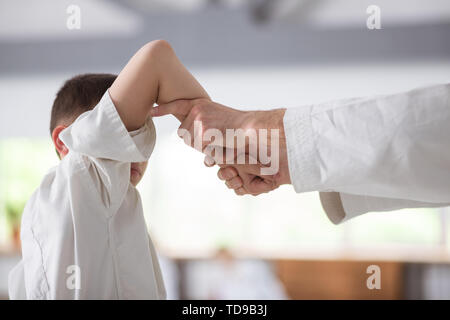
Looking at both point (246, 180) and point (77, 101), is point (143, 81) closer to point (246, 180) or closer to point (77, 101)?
point (77, 101)

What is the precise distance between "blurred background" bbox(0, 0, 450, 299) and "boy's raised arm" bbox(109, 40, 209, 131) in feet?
0.35

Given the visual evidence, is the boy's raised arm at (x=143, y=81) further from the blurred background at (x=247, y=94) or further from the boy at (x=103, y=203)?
the blurred background at (x=247, y=94)

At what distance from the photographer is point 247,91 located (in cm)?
108

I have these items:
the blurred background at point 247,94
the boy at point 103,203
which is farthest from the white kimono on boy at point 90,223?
the blurred background at point 247,94

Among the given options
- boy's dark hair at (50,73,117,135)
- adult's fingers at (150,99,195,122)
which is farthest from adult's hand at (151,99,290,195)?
boy's dark hair at (50,73,117,135)

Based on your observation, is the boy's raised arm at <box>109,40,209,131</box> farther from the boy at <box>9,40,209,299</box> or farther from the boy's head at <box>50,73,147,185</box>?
the boy's head at <box>50,73,147,185</box>

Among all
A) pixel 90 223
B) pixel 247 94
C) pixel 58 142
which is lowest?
pixel 90 223

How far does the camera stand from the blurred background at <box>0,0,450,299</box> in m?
0.86

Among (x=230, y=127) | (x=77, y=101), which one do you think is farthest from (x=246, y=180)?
(x=77, y=101)

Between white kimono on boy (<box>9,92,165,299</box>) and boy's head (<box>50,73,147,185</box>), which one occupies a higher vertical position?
boy's head (<box>50,73,147,185</box>)

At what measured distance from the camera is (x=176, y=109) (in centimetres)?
57

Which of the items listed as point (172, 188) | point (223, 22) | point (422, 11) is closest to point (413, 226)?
point (172, 188)

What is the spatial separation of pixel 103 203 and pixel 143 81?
0.48ft
